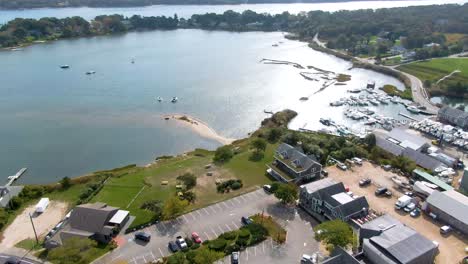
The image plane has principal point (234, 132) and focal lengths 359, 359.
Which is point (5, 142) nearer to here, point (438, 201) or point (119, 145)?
point (119, 145)

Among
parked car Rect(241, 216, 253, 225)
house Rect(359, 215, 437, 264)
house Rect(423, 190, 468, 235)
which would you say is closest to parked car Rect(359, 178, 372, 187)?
house Rect(423, 190, 468, 235)

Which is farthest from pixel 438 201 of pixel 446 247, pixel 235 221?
pixel 235 221

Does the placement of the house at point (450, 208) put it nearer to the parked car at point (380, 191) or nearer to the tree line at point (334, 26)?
the parked car at point (380, 191)

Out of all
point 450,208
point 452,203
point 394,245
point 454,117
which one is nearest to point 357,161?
point 452,203

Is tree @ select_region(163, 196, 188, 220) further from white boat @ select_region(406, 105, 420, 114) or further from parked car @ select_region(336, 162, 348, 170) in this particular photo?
white boat @ select_region(406, 105, 420, 114)

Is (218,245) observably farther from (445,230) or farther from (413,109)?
(413,109)

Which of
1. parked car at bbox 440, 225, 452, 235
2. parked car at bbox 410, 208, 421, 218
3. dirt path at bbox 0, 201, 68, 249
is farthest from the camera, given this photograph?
parked car at bbox 410, 208, 421, 218
